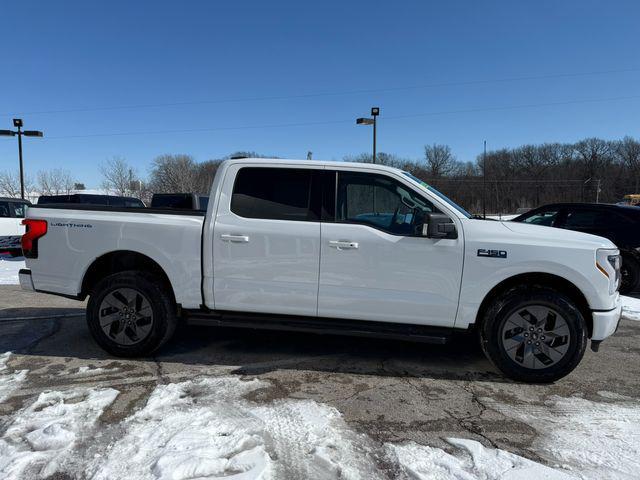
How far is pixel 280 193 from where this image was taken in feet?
13.9

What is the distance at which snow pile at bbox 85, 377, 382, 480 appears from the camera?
2.55 m

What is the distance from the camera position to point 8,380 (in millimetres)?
3861

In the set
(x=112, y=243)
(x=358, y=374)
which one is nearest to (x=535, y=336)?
(x=358, y=374)

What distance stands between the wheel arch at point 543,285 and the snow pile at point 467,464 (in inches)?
56.3

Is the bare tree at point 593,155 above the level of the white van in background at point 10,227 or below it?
above

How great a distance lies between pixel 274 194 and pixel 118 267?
6.31 feet

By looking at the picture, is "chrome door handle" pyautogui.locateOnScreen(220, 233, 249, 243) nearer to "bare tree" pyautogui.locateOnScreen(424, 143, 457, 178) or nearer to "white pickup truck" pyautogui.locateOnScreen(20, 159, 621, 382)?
"white pickup truck" pyautogui.locateOnScreen(20, 159, 621, 382)

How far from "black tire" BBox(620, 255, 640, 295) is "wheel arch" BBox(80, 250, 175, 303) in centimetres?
832

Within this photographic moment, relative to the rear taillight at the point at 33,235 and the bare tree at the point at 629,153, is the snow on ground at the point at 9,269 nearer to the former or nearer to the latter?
the rear taillight at the point at 33,235

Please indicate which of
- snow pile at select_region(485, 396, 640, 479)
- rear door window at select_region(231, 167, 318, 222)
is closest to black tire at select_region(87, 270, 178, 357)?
rear door window at select_region(231, 167, 318, 222)

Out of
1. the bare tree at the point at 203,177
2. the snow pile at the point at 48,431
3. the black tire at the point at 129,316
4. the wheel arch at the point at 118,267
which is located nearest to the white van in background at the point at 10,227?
the wheel arch at the point at 118,267

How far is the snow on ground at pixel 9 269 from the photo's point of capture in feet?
29.5

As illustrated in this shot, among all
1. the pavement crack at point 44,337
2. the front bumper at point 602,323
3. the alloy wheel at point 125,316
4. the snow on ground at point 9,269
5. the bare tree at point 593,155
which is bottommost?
the snow on ground at point 9,269

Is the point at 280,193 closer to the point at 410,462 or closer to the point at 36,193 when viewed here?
→ the point at 410,462
